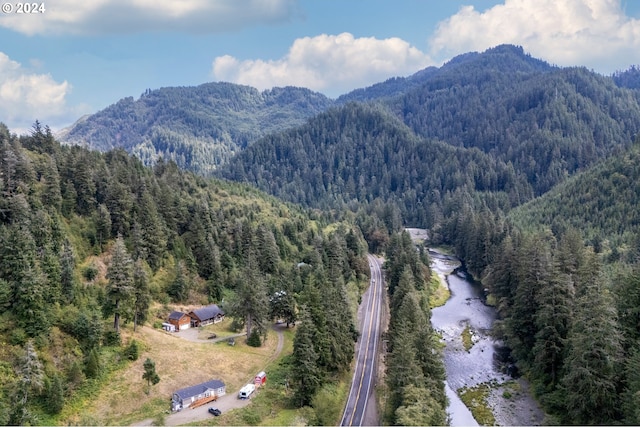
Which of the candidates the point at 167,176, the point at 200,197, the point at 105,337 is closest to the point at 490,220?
the point at 200,197

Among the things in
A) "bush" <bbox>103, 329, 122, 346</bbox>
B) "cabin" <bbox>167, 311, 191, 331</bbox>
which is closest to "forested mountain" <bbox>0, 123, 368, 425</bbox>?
"bush" <bbox>103, 329, 122, 346</bbox>

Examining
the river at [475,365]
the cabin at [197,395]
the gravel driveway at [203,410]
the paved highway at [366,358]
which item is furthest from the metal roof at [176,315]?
the river at [475,365]

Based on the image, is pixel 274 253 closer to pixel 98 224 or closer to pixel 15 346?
pixel 98 224

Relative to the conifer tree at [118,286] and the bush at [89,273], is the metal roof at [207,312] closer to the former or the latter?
the bush at [89,273]

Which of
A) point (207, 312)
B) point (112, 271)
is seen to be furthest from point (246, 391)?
point (207, 312)

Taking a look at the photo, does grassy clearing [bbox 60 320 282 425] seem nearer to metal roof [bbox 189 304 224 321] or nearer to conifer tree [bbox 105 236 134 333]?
conifer tree [bbox 105 236 134 333]

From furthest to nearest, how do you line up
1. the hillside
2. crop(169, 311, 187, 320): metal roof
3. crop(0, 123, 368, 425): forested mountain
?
1. the hillside
2. crop(169, 311, 187, 320): metal roof
3. crop(0, 123, 368, 425): forested mountain

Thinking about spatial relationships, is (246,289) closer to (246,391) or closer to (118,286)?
(246,391)
